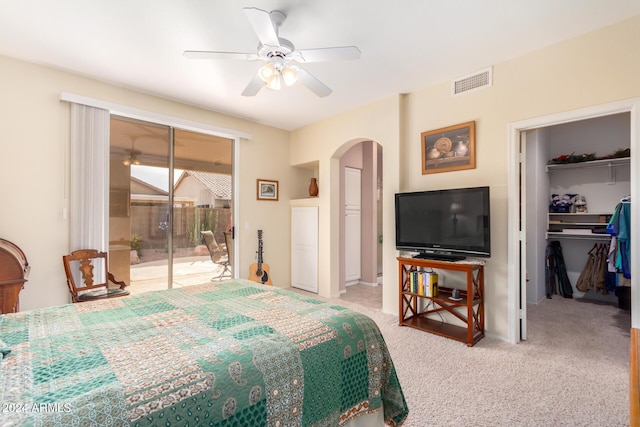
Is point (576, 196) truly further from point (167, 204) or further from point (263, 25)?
point (167, 204)

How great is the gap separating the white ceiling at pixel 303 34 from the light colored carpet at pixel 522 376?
8.96 ft

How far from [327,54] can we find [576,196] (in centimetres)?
474

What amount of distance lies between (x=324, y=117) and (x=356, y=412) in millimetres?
3972

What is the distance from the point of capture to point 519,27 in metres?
2.40

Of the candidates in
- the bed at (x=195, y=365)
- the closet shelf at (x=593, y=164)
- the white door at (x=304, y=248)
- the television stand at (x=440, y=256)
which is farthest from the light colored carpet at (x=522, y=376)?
the closet shelf at (x=593, y=164)

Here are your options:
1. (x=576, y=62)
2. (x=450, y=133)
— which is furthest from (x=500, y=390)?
(x=576, y=62)

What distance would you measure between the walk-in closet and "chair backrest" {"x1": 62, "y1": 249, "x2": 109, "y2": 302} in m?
5.36

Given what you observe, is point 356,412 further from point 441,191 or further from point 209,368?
point 441,191

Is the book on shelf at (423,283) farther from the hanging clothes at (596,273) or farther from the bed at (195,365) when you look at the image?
the hanging clothes at (596,273)

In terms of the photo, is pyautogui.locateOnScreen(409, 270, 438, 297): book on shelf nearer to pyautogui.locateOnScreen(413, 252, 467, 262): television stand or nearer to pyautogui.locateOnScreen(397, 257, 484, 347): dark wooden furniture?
pyautogui.locateOnScreen(397, 257, 484, 347): dark wooden furniture

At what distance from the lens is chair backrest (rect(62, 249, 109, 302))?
2.96 m

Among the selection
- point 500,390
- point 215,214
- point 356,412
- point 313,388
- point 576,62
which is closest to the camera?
point 313,388

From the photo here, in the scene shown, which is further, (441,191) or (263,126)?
(263,126)

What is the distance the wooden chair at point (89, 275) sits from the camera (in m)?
2.91
